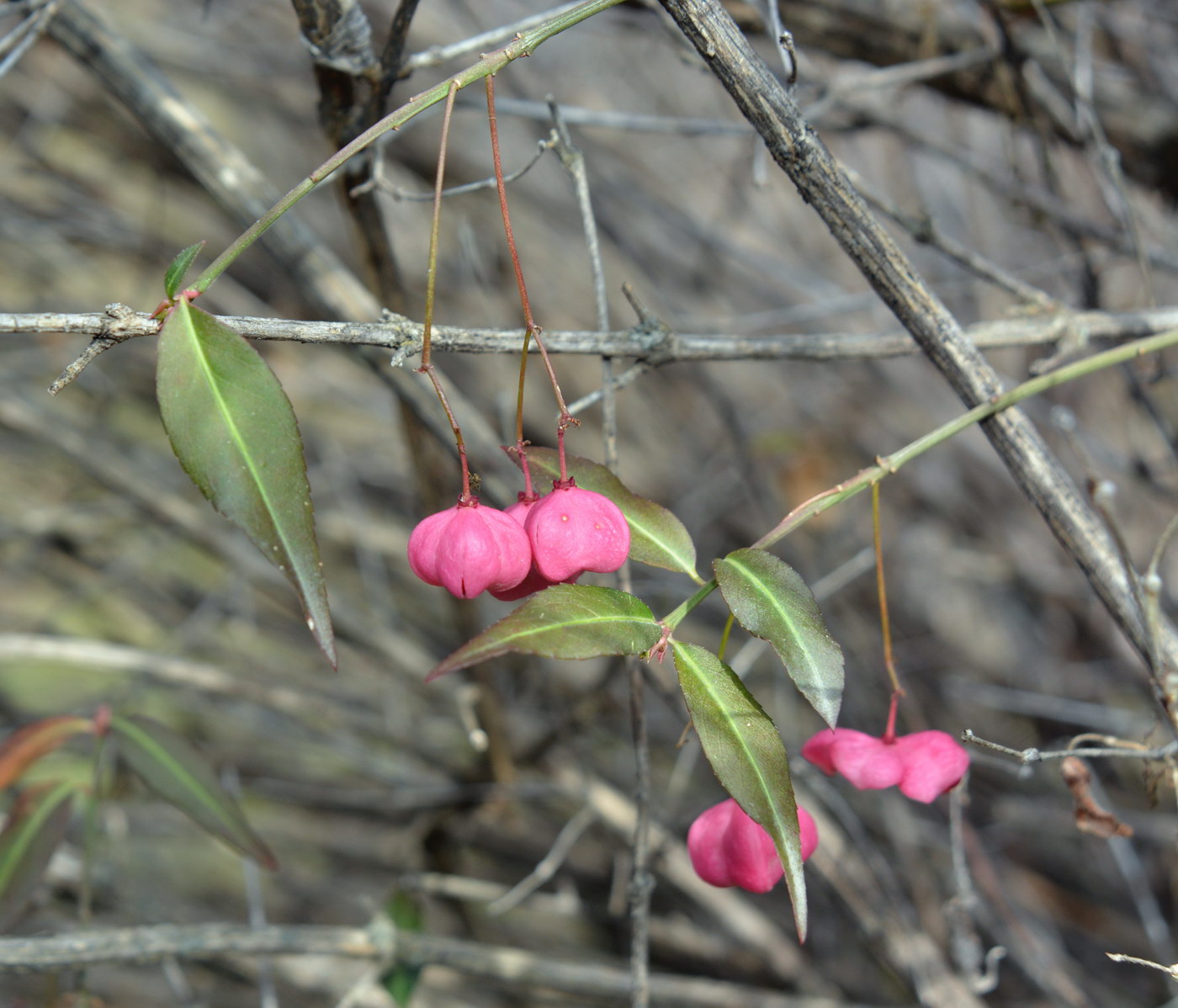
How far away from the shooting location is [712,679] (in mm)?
682

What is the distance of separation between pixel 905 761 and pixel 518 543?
0.36 meters

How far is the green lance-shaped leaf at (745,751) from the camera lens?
61cm

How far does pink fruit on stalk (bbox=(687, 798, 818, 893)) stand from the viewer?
75cm

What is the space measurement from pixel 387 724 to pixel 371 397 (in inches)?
37.0

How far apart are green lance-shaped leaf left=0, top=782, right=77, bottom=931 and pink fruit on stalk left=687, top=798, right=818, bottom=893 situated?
28.9 inches

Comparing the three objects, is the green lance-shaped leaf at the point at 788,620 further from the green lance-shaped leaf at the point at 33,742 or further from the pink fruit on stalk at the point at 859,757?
the green lance-shaped leaf at the point at 33,742

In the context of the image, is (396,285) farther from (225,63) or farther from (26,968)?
(225,63)

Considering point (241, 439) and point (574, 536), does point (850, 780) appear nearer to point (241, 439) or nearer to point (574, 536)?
point (574, 536)

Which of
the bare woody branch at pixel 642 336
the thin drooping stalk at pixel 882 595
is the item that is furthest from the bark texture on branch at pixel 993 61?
the thin drooping stalk at pixel 882 595

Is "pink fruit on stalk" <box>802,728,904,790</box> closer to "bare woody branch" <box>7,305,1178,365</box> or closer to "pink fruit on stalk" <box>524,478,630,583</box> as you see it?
"pink fruit on stalk" <box>524,478,630,583</box>

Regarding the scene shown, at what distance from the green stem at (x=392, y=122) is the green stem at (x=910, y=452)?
386mm

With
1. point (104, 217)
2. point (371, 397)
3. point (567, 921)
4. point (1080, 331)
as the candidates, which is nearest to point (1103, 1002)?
point (567, 921)

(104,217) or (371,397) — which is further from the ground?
(104,217)

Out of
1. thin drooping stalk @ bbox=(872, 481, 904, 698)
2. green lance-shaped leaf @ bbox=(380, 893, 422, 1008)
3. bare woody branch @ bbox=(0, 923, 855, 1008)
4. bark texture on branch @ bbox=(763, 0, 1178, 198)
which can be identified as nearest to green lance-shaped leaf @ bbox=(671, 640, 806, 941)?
thin drooping stalk @ bbox=(872, 481, 904, 698)
